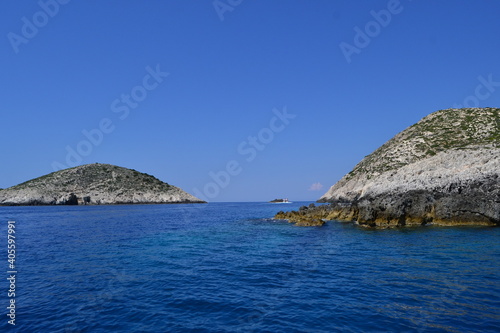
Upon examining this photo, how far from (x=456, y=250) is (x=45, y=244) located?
40486 mm

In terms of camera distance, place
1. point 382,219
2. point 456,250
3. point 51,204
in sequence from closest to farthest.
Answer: point 456,250 → point 382,219 → point 51,204

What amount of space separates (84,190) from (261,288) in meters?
184

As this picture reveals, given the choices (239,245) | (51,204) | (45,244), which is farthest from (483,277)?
(51,204)

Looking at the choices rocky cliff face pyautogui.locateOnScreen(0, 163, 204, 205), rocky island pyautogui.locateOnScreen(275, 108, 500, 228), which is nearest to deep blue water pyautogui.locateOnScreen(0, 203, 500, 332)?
rocky island pyautogui.locateOnScreen(275, 108, 500, 228)

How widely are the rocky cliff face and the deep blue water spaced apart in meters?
155

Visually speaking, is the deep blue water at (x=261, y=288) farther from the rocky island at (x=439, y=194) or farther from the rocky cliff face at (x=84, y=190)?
the rocky cliff face at (x=84, y=190)

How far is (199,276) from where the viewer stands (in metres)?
19.5

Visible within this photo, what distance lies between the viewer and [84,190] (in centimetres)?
17350

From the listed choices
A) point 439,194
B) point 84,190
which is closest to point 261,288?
point 439,194

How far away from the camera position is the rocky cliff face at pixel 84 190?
536 ft

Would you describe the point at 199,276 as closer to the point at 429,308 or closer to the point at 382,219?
the point at 429,308

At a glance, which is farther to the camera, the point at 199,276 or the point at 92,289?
the point at 199,276

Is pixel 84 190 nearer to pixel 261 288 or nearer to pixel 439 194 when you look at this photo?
pixel 439 194

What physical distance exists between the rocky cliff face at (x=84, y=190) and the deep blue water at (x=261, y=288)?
155 m
